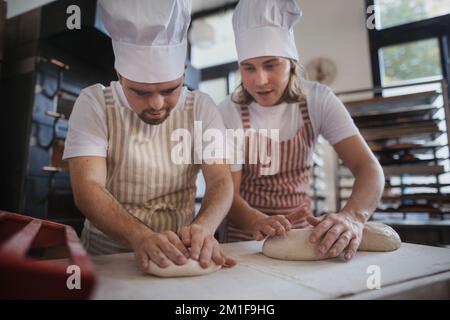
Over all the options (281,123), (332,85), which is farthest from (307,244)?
(332,85)

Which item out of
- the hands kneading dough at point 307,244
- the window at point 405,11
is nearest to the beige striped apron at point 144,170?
the hands kneading dough at point 307,244

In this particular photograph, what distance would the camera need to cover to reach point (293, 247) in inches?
33.2

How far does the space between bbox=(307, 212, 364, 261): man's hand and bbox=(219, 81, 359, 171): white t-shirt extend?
49 cm

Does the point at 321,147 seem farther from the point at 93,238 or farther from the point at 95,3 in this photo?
the point at 93,238

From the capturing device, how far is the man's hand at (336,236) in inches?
31.9

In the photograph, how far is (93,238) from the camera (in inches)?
45.2

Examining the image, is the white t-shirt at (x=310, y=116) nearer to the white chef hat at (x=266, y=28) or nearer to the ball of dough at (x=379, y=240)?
the white chef hat at (x=266, y=28)

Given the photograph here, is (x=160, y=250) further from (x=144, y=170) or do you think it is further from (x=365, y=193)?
(x=365, y=193)

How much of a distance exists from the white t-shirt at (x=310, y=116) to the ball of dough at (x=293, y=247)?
46 cm

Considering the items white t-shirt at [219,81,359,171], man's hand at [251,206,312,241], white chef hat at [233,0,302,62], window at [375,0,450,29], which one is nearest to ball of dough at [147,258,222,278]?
man's hand at [251,206,312,241]

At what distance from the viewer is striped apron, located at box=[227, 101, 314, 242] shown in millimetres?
1341

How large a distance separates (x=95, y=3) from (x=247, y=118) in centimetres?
112

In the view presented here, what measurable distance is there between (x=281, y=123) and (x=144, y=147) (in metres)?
0.60

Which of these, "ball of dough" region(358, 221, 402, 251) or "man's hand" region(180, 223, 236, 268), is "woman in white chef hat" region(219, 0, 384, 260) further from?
"man's hand" region(180, 223, 236, 268)
